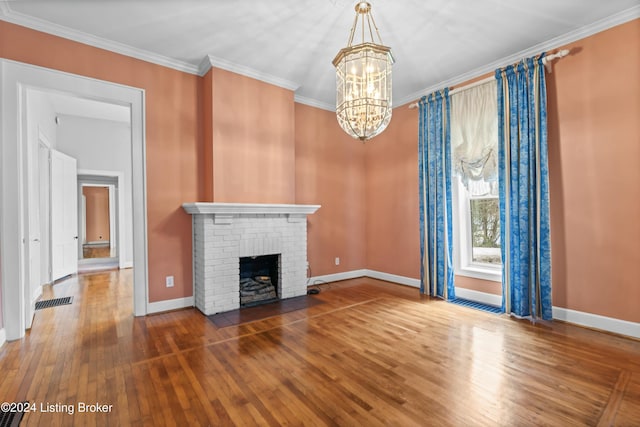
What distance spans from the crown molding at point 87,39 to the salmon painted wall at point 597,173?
171 inches

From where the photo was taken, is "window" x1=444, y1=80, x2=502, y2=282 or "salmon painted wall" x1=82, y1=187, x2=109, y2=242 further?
"salmon painted wall" x1=82, y1=187, x2=109, y2=242

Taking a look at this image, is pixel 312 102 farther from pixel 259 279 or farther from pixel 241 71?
pixel 259 279

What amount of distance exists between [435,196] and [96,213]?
10.9 m

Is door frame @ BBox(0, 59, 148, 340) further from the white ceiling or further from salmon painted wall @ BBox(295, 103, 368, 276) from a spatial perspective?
salmon painted wall @ BBox(295, 103, 368, 276)

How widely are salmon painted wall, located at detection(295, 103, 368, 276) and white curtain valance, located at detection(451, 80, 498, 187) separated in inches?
72.1

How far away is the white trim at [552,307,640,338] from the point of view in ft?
8.82

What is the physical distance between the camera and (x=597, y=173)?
2.89 meters

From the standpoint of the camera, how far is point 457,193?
408cm

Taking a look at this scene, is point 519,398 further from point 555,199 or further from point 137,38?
point 137,38

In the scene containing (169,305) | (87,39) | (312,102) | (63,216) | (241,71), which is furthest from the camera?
(63,216)

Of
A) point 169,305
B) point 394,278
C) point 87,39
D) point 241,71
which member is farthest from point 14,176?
point 394,278

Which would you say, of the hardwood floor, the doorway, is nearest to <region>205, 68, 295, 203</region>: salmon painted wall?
the hardwood floor

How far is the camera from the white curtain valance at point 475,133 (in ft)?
11.7

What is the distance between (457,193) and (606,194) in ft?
4.98
